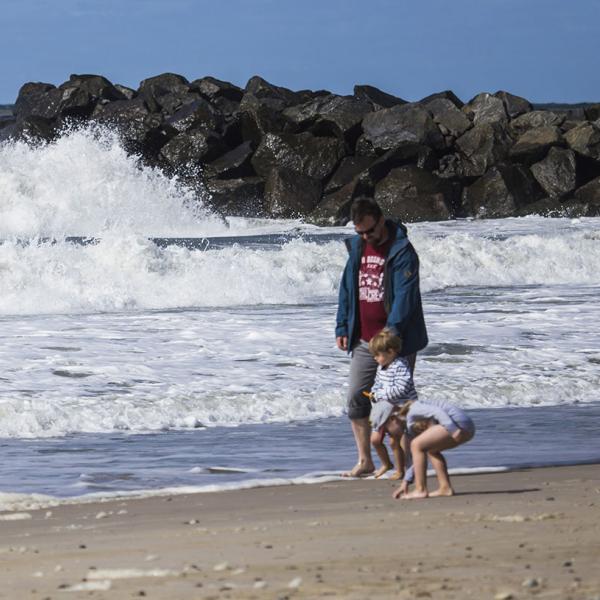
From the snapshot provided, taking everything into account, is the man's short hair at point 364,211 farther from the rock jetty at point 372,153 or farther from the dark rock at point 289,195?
the dark rock at point 289,195

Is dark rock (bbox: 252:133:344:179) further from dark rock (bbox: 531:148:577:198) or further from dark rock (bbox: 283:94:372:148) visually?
dark rock (bbox: 531:148:577:198)

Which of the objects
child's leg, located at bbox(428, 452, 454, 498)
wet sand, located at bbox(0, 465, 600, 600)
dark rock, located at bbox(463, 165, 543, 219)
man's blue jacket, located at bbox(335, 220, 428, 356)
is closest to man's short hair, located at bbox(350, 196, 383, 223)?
man's blue jacket, located at bbox(335, 220, 428, 356)

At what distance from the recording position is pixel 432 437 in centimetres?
586

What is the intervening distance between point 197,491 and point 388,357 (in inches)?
43.5

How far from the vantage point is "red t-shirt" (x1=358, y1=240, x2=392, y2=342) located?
649cm

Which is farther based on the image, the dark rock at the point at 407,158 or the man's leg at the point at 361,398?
the dark rock at the point at 407,158

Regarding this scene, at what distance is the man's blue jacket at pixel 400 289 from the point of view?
20.8 feet

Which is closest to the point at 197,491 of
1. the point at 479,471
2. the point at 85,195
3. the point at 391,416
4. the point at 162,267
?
the point at 391,416

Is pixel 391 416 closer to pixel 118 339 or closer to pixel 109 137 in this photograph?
pixel 118 339

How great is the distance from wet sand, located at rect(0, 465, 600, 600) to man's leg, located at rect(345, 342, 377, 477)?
49 centimetres

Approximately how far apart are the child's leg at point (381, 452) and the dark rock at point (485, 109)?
1268 inches

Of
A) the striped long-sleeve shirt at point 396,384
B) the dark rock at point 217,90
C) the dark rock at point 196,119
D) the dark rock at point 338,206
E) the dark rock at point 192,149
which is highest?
the dark rock at point 217,90

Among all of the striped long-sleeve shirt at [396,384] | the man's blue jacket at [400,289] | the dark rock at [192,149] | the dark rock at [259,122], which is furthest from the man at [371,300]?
the dark rock at [259,122]

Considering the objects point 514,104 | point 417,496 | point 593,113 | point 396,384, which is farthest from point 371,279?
point 593,113
